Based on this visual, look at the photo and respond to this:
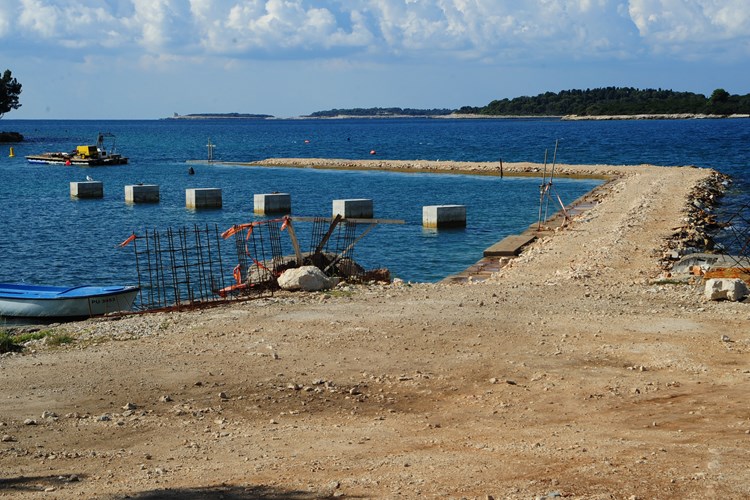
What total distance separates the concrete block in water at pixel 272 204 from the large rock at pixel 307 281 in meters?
26.7

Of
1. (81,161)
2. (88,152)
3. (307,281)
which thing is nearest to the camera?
(307,281)

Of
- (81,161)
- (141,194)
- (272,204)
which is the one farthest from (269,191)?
(81,161)

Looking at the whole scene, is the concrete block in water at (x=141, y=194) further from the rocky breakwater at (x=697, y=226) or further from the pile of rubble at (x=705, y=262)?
the pile of rubble at (x=705, y=262)

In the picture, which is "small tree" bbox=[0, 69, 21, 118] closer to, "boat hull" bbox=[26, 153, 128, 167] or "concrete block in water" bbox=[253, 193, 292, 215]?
"boat hull" bbox=[26, 153, 128, 167]

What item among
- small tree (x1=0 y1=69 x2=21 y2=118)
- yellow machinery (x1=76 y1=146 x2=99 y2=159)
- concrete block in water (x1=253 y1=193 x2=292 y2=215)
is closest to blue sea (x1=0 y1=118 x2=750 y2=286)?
concrete block in water (x1=253 y1=193 x2=292 y2=215)

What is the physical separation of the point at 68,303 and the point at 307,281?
18.7ft

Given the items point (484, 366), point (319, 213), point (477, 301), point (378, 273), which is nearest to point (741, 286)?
point (477, 301)

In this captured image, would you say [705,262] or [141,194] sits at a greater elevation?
[705,262]

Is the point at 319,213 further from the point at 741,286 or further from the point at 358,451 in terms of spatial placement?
the point at 358,451

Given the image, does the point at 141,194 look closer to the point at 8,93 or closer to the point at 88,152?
the point at 88,152

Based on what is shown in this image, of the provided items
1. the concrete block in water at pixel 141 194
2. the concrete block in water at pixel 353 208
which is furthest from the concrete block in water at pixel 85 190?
the concrete block in water at pixel 353 208

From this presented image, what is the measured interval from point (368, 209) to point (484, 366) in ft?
95.9

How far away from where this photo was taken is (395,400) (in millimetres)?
12461

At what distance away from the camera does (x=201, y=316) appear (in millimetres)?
17750
